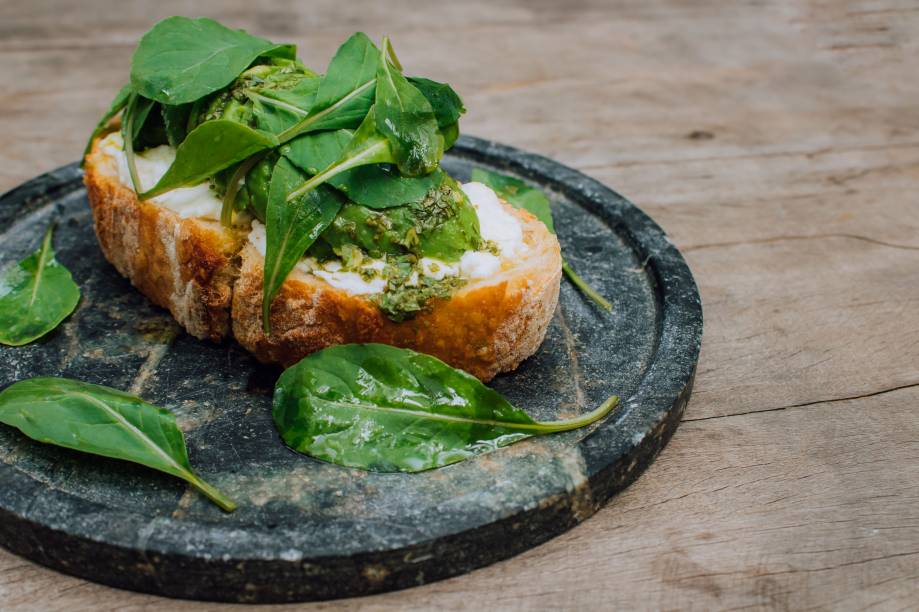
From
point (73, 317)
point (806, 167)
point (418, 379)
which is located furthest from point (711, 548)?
point (806, 167)

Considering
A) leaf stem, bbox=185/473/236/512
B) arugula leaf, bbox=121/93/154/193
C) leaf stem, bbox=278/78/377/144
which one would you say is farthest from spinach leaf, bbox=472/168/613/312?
leaf stem, bbox=185/473/236/512

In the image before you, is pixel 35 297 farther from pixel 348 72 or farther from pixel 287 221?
pixel 348 72

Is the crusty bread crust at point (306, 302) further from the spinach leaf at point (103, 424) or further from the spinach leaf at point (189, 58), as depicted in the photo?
the spinach leaf at point (103, 424)

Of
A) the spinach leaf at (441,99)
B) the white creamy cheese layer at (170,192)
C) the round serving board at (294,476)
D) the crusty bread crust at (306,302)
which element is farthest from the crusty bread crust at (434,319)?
the spinach leaf at (441,99)

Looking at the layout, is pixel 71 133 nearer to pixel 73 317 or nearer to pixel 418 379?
pixel 73 317

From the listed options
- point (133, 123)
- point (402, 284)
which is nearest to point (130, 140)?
point (133, 123)
